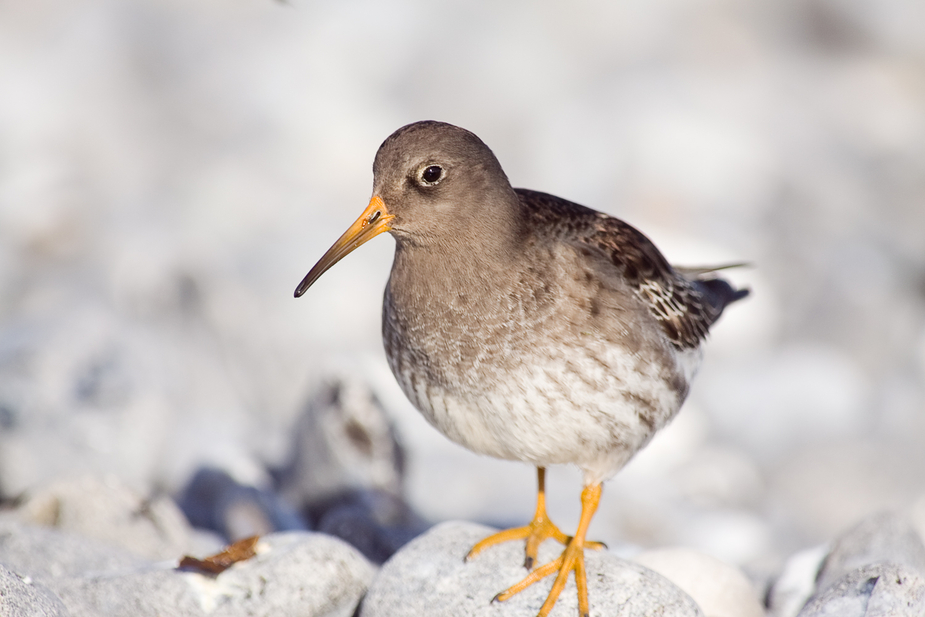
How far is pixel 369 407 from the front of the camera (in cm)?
852

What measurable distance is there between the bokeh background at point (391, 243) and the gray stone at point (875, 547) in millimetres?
1183

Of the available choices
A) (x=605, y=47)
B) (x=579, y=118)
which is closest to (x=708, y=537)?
(x=579, y=118)

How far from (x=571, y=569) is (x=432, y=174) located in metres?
2.53

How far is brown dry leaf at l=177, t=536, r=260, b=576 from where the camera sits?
19.5 ft

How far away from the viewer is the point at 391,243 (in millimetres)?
13922

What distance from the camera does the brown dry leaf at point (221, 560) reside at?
19.5 feet

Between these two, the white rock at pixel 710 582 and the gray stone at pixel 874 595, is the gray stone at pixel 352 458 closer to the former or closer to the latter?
the white rock at pixel 710 582

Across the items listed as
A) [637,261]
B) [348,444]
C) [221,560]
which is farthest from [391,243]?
[221,560]

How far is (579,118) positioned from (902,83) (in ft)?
19.5

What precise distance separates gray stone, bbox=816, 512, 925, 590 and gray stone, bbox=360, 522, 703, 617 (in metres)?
1.45

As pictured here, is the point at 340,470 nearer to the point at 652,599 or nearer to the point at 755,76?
the point at 652,599

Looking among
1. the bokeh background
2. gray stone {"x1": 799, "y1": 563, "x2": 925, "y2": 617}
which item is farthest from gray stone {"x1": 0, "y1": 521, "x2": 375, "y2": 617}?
gray stone {"x1": 799, "y1": 563, "x2": 925, "y2": 617}

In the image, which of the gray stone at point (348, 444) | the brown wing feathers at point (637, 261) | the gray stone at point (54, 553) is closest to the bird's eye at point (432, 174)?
the brown wing feathers at point (637, 261)

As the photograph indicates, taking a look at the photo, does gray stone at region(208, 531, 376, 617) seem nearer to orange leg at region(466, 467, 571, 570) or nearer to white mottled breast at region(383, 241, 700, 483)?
orange leg at region(466, 467, 571, 570)
